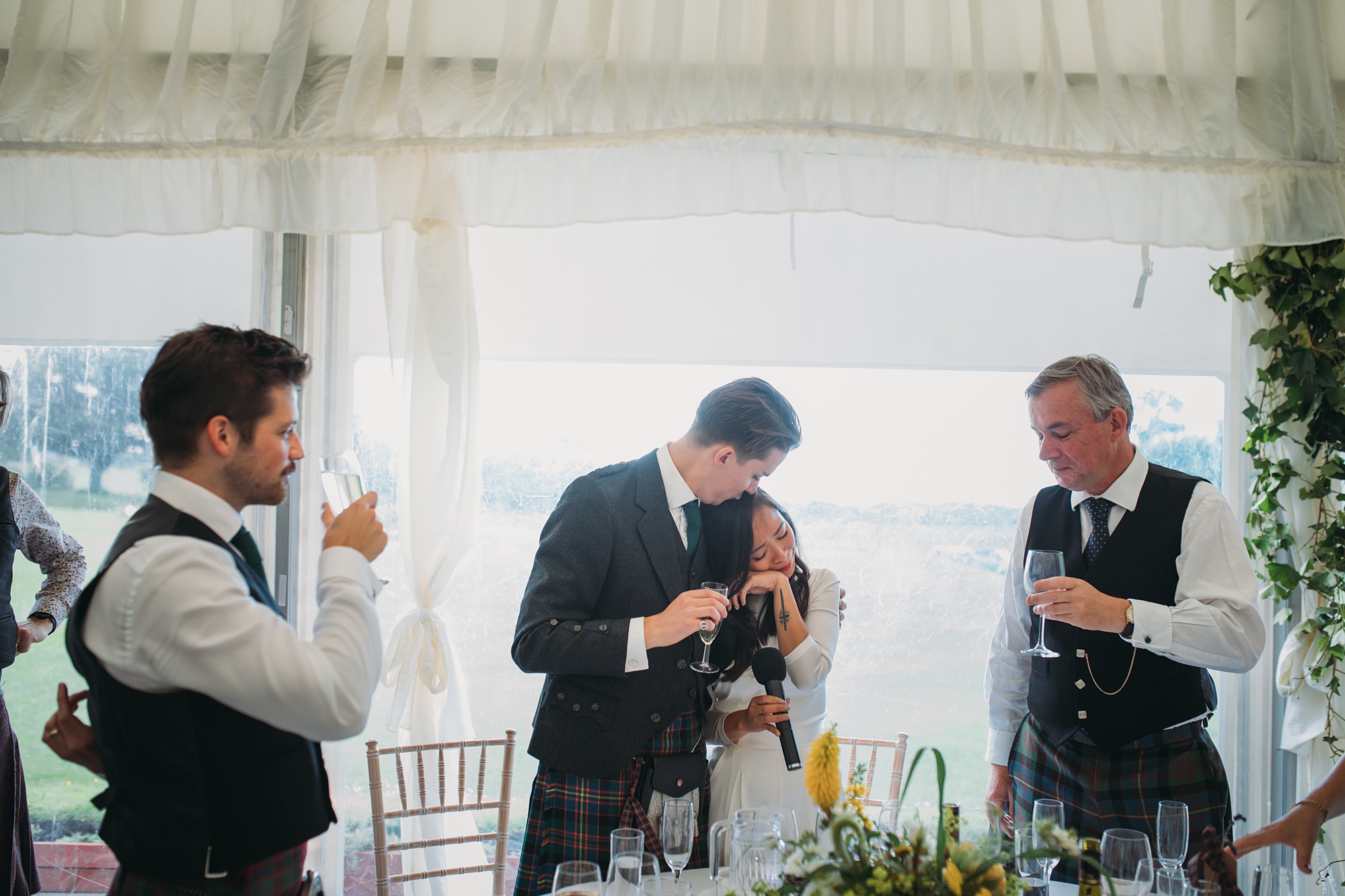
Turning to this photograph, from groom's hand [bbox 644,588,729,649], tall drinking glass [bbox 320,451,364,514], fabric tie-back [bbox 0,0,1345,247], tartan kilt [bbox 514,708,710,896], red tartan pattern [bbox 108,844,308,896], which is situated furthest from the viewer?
fabric tie-back [bbox 0,0,1345,247]

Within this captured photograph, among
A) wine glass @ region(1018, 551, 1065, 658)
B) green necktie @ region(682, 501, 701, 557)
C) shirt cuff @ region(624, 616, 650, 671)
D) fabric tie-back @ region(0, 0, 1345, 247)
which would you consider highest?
fabric tie-back @ region(0, 0, 1345, 247)

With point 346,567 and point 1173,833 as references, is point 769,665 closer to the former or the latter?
point 1173,833

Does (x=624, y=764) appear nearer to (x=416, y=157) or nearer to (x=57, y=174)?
(x=416, y=157)

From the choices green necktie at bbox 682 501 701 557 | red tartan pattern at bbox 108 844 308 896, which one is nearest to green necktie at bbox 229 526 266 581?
red tartan pattern at bbox 108 844 308 896

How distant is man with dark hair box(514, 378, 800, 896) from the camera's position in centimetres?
212

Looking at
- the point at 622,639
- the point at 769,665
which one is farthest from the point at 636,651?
the point at 769,665

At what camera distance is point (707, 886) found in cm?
179

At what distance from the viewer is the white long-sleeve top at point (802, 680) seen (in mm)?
2373

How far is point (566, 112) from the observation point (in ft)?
8.69

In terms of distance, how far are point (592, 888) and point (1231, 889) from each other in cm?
98

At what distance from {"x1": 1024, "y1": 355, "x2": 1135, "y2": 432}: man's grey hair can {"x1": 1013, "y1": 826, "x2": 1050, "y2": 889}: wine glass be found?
1169 millimetres

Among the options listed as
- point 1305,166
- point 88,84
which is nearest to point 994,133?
point 1305,166

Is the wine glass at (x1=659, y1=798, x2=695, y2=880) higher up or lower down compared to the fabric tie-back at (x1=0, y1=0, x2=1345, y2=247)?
lower down

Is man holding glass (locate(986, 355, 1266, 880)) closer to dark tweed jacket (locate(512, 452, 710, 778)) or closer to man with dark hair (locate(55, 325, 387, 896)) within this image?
dark tweed jacket (locate(512, 452, 710, 778))
